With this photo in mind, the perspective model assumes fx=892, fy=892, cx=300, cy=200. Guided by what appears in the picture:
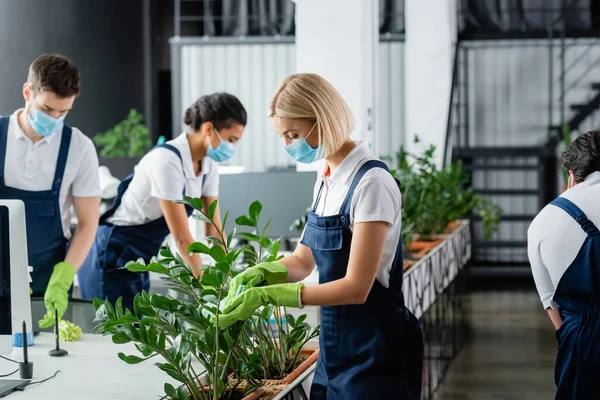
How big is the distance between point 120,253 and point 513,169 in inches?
274

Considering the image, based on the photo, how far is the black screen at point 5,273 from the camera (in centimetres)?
222

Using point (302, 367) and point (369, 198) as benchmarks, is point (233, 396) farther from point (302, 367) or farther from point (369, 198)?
point (369, 198)

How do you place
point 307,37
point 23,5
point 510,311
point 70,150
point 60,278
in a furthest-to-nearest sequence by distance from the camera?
point 510,311, point 23,5, point 307,37, point 70,150, point 60,278

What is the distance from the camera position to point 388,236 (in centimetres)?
210

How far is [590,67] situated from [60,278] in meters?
8.51

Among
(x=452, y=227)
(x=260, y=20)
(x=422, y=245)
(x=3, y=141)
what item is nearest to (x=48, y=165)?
(x=3, y=141)

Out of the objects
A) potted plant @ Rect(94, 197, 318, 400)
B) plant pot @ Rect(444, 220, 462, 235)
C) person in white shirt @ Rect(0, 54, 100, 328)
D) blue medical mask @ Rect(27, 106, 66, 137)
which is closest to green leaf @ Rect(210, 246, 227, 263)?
potted plant @ Rect(94, 197, 318, 400)

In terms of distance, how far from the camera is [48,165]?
3256 mm

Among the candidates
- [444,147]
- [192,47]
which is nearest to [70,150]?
[444,147]

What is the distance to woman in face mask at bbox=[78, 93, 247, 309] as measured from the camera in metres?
3.45

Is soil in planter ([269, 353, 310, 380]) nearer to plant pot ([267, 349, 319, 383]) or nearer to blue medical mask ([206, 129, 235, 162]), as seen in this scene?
plant pot ([267, 349, 319, 383])

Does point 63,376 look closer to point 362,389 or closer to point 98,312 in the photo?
point 98,312

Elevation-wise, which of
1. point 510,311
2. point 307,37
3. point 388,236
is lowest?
point 510,311

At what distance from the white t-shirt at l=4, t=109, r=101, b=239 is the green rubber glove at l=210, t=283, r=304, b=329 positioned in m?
1.45
